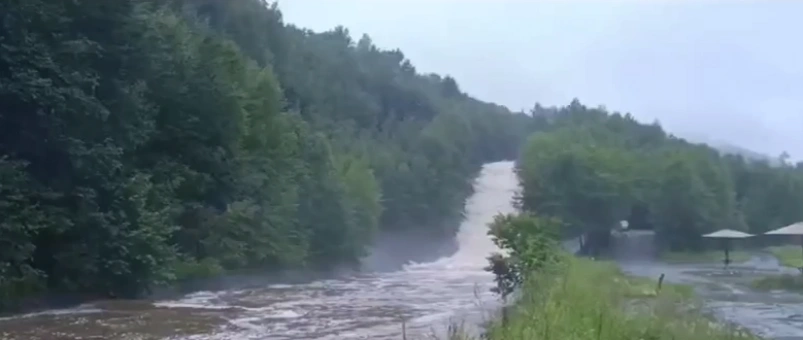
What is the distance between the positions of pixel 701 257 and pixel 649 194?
652 cm

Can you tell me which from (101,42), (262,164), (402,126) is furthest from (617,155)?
(101,42)

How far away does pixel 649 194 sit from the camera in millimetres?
70125

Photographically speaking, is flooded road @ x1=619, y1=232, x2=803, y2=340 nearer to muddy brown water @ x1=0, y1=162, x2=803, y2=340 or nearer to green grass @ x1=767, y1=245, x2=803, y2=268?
muddy brown water @ x1=0, y1=162, x2=803, y2=340

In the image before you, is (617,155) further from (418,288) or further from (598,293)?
(598,293)

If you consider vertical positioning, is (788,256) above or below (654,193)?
below

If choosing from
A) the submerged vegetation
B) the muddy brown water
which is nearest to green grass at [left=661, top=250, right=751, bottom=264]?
the submerged vegetation

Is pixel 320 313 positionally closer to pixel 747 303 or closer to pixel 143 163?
pixel 143 163

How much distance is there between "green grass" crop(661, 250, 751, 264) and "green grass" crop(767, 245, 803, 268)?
194 cm

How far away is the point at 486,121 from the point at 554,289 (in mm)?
113272

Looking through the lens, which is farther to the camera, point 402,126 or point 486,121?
point 486,121

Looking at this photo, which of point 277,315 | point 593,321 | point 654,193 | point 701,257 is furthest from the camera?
point 654,193

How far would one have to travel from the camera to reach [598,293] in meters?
16.9

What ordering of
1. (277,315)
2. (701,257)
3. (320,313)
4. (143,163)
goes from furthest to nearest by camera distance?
(701,257), (143,163), (320,313), (277,315)

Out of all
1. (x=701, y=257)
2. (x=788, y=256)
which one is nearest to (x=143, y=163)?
(x=701, y=257)
